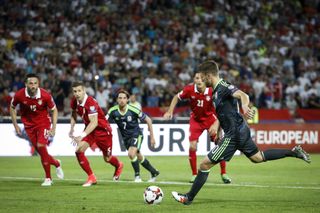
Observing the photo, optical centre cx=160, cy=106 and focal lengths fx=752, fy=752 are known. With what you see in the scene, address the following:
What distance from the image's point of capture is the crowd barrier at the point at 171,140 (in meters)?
23.1

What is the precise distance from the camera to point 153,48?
2922 cm

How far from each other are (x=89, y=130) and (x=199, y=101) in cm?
268

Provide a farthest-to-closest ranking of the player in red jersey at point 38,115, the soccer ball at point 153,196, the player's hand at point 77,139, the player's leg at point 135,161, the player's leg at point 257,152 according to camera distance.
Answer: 1. the player's leg at point 135,161
2. the player in red jersey at point 38,115
3. the player's hand at point 77,139
4. the player's leg at point 257,152
5. the soccer ball at point 153,196

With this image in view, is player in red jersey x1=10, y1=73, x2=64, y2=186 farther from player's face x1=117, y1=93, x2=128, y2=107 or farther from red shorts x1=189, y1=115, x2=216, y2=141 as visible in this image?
red shorts x1=189, y1=115, x2=216, y2=141

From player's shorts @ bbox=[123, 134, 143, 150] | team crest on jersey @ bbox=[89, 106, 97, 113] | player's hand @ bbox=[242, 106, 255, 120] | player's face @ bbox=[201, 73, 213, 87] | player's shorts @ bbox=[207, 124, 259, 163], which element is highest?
player's face @ bbox=[201, 73, 213, 87]

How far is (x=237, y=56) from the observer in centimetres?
3044

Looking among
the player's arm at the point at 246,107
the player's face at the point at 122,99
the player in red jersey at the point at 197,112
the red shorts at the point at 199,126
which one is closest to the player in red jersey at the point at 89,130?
the player's face at the point at 122,99

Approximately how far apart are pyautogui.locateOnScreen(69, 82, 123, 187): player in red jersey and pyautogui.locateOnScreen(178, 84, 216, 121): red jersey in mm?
1866

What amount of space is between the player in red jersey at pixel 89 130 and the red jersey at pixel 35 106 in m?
0.55

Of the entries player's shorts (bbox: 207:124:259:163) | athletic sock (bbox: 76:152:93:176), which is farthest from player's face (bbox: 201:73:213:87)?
athletic sock (bbox: 76:152:93:176)

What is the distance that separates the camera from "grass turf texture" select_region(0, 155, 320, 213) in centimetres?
1112

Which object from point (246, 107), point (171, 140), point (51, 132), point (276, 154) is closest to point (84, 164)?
point (51, 132)

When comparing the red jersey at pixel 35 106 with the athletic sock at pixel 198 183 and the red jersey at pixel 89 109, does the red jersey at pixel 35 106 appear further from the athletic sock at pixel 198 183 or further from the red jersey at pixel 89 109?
the athletic sock at pixel 198 183

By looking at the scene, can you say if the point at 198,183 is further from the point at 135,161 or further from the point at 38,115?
the point at 38,115
